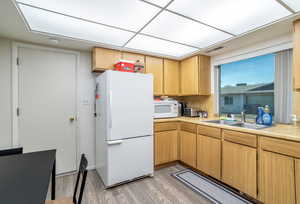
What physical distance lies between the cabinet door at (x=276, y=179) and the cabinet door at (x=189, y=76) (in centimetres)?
162

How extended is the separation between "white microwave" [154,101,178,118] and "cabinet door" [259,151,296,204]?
1648 mm

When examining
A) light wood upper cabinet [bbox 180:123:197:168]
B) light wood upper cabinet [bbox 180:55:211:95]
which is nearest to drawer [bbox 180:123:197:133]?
light wood upper cabinet [bbox 180:123:197:168]

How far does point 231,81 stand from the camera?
282cm

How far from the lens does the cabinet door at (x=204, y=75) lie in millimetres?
2934

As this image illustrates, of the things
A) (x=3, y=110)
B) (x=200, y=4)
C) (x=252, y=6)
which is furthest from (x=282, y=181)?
(x=3, y=110)

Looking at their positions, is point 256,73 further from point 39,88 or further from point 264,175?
point 39,88

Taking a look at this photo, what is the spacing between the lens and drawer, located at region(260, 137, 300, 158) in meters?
1.40

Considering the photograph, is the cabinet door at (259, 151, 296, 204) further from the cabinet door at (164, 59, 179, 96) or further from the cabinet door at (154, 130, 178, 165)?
the cabinet door at (164, 59, 179, 96)

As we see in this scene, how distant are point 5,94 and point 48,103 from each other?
548 mm

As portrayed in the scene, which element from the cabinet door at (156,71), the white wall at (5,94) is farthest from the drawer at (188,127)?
the white wall at (5,94)

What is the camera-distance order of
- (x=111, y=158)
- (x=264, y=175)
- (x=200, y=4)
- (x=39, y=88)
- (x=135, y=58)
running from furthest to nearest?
1. (x=135, y=58)
2. (x=39, y=88)
3. (x=111, y=158)
4. (x=264, y=175)
5. (x=200, y=4)

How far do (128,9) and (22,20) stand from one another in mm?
1259

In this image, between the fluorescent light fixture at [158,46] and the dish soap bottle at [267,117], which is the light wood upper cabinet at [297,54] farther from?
the fluorescent light fixture at [158,46]

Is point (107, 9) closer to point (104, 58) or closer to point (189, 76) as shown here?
point (104, 58)
